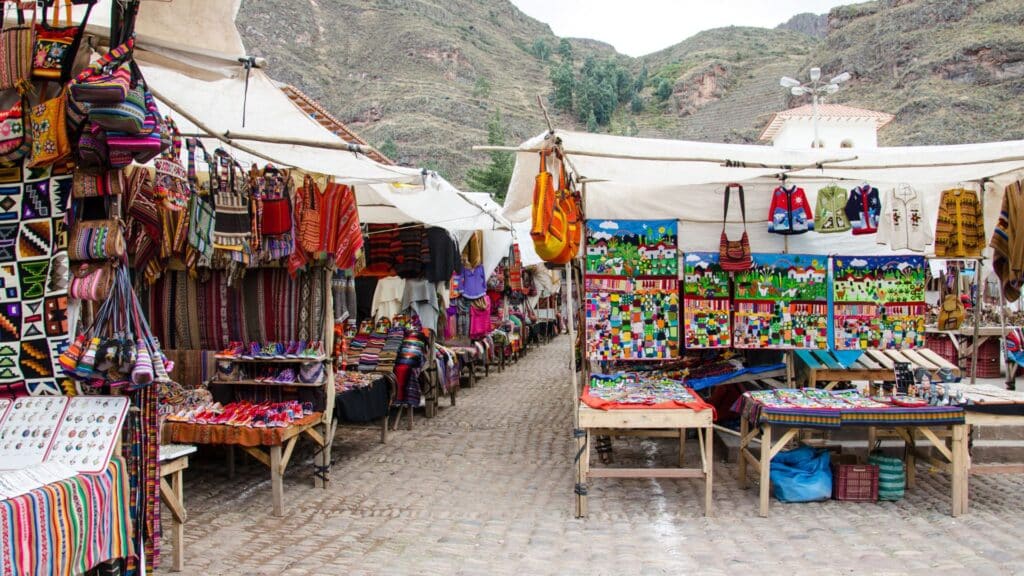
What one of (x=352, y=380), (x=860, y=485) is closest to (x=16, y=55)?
(x=352, y=380)

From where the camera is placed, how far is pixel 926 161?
5402mm

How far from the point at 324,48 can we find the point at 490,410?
69873 mm

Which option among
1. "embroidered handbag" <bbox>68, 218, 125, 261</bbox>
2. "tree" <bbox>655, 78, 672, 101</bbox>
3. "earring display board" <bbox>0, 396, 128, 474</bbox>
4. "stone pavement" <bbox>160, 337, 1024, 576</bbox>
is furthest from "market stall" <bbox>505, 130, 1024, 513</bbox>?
"tree" <bbox>655, 78, 672, 101</bbox>

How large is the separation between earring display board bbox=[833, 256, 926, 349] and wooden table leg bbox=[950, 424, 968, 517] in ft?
4.35

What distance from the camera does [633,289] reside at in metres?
6.12

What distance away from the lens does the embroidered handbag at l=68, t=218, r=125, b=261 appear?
2.98 metres

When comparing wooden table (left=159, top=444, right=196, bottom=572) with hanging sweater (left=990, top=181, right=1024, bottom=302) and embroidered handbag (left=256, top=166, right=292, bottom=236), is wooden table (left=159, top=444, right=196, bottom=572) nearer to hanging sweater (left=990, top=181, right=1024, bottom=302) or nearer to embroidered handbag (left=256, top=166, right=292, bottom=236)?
embroidered handbag (left=256, top=166, right=292, bottom=236)

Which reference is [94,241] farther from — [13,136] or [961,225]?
[961,225]

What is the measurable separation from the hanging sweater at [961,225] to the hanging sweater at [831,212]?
0.93 metres

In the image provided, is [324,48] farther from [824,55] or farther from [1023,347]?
[1023,347]

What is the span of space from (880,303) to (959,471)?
1.69 m

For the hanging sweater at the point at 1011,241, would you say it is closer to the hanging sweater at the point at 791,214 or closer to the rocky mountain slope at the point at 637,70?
the hanging sweater at the point at 791,214

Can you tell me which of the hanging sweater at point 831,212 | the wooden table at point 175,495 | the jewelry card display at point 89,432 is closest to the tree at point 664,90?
the hanging sweater at point 831,212

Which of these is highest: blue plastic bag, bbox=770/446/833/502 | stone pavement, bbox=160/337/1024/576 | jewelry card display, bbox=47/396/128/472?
jewelry card display, bbox=47/396/128/472
